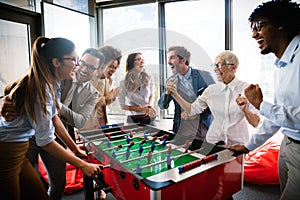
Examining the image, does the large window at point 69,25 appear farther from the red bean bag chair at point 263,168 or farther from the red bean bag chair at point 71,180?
the red bean bag chair at point 263,168

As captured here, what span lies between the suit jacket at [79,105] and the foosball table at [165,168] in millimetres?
186

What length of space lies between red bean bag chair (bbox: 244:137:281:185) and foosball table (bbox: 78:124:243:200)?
1.17 m

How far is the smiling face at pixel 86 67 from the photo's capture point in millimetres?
1829

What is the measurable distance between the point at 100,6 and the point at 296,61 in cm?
331

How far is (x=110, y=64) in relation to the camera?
6.73ft

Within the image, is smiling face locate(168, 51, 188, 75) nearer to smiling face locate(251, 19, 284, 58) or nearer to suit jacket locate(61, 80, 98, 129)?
suit jacket locate(61, 80, 98, 129)

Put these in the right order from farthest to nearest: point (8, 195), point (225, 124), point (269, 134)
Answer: point (225, 124)
point (269, 134)
point (8, 195)

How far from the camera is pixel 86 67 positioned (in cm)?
185

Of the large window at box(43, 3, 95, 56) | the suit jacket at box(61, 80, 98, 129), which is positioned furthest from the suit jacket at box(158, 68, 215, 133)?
the large window at box(43, 3, 95, 56)

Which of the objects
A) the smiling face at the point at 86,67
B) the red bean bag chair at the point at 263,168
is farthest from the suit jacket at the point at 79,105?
the red bean bag chair at the point at 263,168

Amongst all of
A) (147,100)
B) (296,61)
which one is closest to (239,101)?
(296,61)

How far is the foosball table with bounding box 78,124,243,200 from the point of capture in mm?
986

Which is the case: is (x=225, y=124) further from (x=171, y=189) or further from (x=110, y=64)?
(x=110, y=64)

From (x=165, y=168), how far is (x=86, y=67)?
3.68ft
